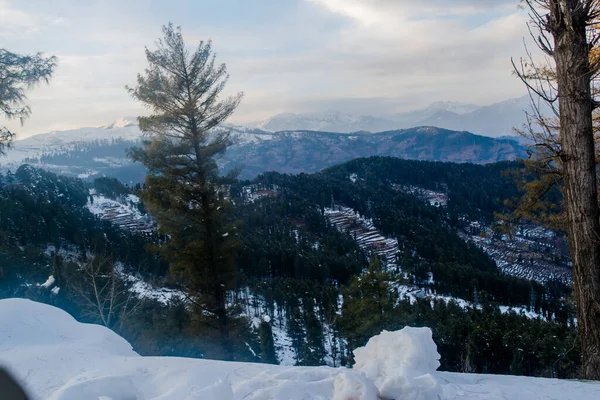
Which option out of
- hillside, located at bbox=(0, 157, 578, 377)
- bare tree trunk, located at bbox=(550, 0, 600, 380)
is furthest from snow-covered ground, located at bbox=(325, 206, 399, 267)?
bare tree trunk, located at bbox=(550, 0, 600, 380)

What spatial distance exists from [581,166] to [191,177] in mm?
8495

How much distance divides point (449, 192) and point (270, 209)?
8195 centimetres

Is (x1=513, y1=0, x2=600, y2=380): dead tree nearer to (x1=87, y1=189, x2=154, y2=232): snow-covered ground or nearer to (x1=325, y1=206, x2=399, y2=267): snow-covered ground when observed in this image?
(x1=325, y1=206, x2=399, y2=267): snow-covered ground

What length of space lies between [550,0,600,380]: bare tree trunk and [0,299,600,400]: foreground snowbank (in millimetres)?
914

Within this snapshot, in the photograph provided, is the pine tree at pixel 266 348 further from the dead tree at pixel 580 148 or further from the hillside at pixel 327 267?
the dead tree at pixel 580 148

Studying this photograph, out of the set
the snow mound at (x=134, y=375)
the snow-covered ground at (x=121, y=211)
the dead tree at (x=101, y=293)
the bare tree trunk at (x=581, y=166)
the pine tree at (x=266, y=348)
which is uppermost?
the bare tree trunk at (x=581, y=166)

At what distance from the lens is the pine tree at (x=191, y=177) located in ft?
31.7

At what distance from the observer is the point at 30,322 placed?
4594 millimetres

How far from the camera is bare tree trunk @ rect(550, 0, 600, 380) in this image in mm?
3605

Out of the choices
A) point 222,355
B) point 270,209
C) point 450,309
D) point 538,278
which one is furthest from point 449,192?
point 222,355

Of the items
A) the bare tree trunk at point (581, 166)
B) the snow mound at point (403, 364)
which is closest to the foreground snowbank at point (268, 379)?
the snow mound at point (403, 364)

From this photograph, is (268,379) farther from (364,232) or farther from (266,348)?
(364,232)

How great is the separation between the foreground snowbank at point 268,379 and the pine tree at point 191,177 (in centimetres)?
595

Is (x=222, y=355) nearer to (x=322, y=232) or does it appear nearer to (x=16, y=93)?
(x=16, y=93)
